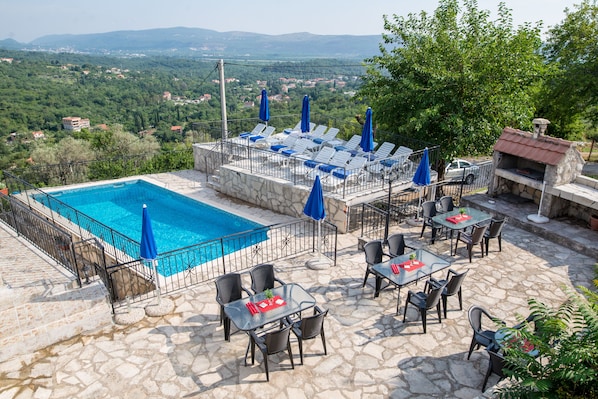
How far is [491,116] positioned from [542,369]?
11111 millimetres

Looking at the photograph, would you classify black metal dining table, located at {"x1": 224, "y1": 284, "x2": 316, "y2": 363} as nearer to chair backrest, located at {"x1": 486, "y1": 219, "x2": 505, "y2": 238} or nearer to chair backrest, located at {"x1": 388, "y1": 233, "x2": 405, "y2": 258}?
chair backrest, located at {"x1": 388, "y1": 233, "x2": 405, "y2": 258}

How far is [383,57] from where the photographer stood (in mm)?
15656

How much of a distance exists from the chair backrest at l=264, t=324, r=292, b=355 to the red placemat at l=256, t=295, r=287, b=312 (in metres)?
0.70

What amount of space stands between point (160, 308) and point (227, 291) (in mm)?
1764

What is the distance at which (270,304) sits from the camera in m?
7.06

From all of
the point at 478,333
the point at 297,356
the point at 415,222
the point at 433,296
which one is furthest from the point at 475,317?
the point at 415,222

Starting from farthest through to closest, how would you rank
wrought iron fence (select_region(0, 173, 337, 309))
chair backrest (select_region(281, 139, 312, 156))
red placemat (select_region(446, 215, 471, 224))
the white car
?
the white car → chair backrest (select_region(281, 139, 312, 156)) → red placemat (select_region(446, 215, 471, 224)) → wrought iron fence (select_region(0, 173, 337, 309))

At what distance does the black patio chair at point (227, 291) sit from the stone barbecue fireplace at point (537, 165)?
965cm

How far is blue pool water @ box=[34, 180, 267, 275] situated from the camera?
14.4 meters

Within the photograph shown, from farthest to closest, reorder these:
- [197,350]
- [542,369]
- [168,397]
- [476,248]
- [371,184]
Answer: [371,184], [476,248], [197,350], [168,397], [542,369]

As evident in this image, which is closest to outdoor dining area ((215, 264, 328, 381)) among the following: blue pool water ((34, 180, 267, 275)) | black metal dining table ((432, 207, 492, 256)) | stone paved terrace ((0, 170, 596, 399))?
stone paved terrace ((0, 170, 596, 399))

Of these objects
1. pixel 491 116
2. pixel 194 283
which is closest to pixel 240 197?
pixel 194 283

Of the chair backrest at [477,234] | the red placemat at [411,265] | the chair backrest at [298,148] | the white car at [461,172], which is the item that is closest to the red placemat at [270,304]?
the red placemat at [411,265]

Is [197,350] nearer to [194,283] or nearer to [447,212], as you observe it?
[194,283]
